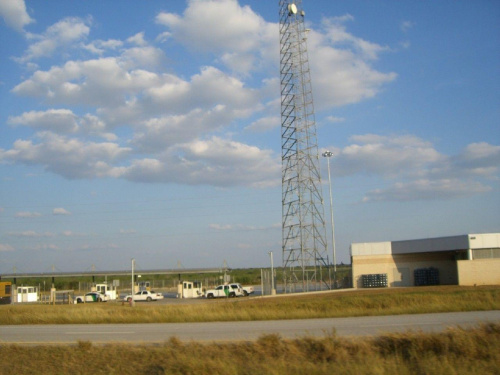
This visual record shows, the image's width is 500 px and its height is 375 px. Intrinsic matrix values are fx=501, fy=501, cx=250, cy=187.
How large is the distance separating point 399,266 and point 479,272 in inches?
374

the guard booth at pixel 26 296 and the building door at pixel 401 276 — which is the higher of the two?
the building door at pixel 401 276

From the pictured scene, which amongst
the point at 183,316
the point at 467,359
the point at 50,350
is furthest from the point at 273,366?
the point at 183,316

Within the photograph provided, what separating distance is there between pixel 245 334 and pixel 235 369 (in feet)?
19.5

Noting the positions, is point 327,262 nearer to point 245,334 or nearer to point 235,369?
point 245,334

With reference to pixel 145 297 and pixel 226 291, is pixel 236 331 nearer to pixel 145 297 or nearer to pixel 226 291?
pixel 226 291

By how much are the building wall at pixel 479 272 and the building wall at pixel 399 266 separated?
23.3 ft

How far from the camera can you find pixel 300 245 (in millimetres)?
49469

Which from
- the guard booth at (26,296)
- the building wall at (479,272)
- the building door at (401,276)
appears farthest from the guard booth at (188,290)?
the building wall at (479,272)

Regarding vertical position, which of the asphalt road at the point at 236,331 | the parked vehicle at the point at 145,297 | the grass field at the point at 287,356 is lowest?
the parked vehicle at the point at 145,297

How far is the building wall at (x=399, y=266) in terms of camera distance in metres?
54.4

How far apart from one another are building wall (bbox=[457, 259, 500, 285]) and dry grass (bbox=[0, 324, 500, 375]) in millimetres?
38176

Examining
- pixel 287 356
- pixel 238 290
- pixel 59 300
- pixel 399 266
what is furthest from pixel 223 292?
pixel 287 356

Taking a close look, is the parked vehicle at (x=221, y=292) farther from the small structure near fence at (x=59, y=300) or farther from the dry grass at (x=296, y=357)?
the dry grass at (x=296, y=357)

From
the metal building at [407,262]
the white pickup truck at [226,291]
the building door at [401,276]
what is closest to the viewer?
the metal building at [407,262]
